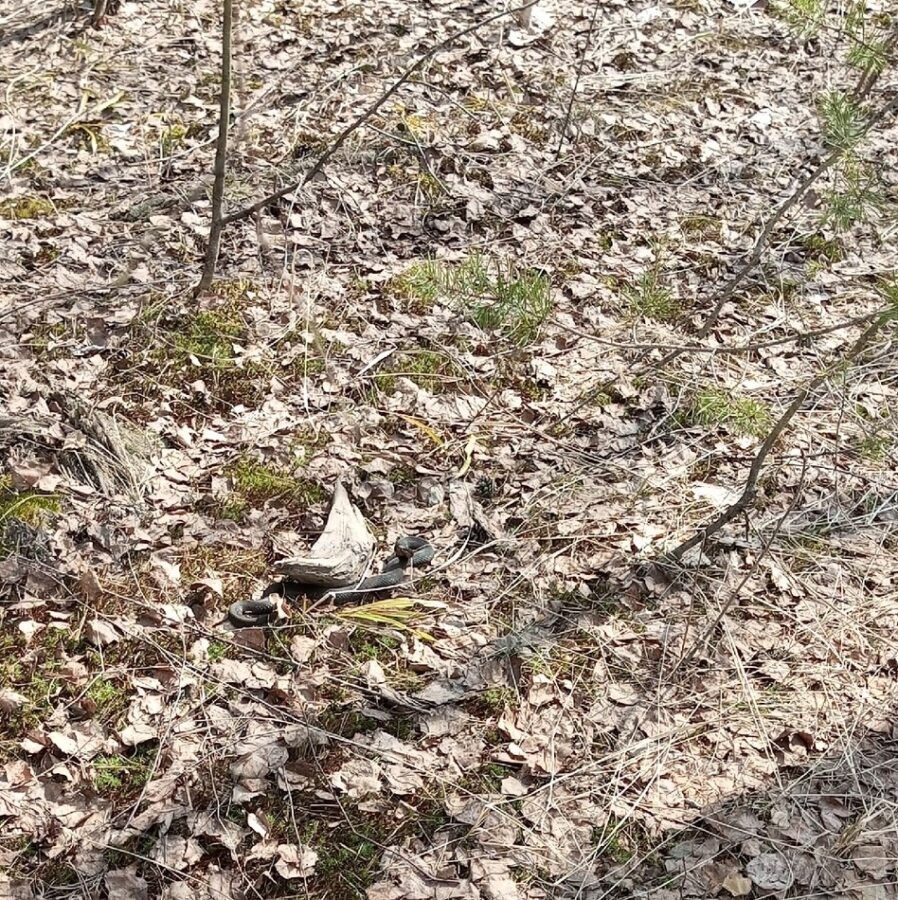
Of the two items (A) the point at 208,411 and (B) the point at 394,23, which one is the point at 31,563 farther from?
(B) the point at 394,23

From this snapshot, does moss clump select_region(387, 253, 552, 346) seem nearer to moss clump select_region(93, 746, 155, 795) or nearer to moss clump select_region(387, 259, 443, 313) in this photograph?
moss clump select_region(387, 259, 443, 313)

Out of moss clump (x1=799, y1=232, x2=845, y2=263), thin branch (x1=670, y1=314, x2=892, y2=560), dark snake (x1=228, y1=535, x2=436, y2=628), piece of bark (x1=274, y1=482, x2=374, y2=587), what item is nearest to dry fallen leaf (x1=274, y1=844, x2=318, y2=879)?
dark snake (x1=228, y1=535, x2=436, y2=628)

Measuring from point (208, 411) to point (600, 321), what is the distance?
6.08ft

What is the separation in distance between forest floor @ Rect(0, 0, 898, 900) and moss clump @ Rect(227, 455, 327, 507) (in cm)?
1

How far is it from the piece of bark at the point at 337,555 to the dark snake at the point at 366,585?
0.03 metres

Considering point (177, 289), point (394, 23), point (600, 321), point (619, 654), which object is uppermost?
point (394, 23)

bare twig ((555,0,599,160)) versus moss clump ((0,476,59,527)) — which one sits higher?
bare twig ((555,0,599,160))

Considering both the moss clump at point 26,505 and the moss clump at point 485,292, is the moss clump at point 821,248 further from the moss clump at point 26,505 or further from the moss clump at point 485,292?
the moss clump at point 26,505

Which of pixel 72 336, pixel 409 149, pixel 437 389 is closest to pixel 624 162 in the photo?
pixel 409 149

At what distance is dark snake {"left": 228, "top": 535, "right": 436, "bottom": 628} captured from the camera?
324 centimetres

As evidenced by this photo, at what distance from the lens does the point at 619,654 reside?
3.25 meters

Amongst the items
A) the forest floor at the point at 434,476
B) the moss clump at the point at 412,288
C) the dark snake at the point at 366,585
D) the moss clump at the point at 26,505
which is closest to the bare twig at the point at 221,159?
the forest floor at the point at 434,476

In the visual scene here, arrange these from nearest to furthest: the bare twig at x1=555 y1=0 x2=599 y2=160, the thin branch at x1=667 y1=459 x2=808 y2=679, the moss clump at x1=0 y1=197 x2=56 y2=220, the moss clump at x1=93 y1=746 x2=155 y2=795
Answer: the moss clump at x1=93 y1=746 x2=155 y2=795 < the thin branch at x1=667 y1=459 x2=808 y2=679 < the moss clump at x1=0 y1=197 x2=56 y2=220 < the bare twig at x1=555 y1=0 x2=599 y2=160

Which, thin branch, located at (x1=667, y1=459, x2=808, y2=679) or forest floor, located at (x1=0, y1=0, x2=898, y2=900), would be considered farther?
thin branch, located at (x1=667, y1=459, x2=808, y2=679)
